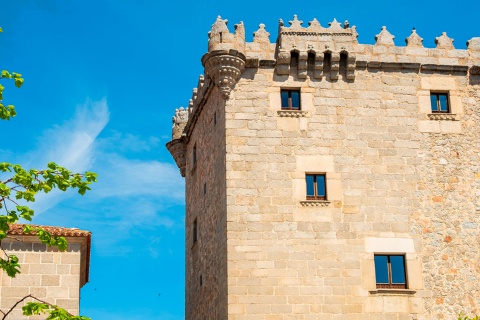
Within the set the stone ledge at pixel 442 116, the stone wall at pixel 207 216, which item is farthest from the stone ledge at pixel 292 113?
the stone ledge at pixel 442 116

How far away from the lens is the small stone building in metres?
22.3

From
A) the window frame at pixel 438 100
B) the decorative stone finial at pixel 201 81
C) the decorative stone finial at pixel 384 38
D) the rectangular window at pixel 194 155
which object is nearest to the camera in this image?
the window frame at pixel 438 100

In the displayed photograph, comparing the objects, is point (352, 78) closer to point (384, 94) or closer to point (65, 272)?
point (384, 94)

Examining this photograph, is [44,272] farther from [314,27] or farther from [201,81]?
[201,81]

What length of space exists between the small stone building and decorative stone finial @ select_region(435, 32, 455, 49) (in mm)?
14862

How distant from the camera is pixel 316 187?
2838 centimetres

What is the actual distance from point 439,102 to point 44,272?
15.1 metres

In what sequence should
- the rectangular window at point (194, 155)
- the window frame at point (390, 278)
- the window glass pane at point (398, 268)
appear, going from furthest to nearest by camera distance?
the rectangular window at point (194, 155)
the window glass pane at point (398, 268)
the window frame at point (390, 278)

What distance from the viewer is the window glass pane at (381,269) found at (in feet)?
90.7

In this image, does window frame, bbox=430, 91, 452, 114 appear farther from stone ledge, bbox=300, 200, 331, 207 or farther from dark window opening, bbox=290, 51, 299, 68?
stone ledge, bbox=300, 200, 331, 207

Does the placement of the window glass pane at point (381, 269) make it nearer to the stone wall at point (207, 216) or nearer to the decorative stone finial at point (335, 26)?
the stone wall at point (207, 216)

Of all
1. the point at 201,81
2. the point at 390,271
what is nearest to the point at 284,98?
the point at 201,81

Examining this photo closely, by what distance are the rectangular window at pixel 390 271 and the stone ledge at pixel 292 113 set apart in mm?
5233

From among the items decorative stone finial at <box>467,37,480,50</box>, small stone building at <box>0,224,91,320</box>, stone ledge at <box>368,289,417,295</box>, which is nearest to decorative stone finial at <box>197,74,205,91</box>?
decorative stone finial at <box>467,37,480,50</box>
